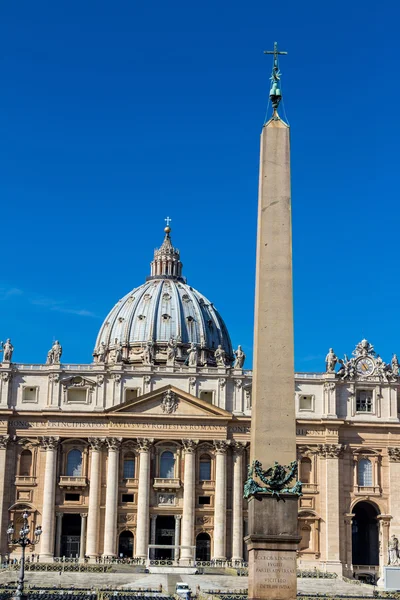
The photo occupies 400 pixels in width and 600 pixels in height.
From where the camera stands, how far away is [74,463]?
89438 millimetres

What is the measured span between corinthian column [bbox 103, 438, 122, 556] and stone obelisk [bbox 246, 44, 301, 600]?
59000mm

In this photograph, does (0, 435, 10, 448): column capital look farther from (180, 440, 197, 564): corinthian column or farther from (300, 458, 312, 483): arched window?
(300, 458, 312, 483): arched window

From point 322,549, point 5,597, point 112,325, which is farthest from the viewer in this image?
point 112,325

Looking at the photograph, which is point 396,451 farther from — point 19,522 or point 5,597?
point 5,597

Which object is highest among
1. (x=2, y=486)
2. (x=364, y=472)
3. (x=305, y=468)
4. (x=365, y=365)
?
(x=365, y=365)

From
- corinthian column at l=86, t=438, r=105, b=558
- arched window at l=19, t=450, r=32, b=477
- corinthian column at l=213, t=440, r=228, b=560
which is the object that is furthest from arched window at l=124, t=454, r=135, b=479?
arched window at l=19, t=450, r=32, b=477

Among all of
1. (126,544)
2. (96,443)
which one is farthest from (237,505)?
(96,443)

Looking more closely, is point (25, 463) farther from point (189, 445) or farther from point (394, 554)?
point (394, 554)

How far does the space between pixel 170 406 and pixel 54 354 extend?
1073 cm

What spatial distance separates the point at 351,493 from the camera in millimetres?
90000

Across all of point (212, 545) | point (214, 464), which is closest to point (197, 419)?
point (214, 464)

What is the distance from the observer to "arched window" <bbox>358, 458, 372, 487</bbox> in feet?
297

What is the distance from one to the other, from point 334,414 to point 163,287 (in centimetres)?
4775

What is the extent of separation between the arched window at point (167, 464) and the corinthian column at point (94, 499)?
5.22m
